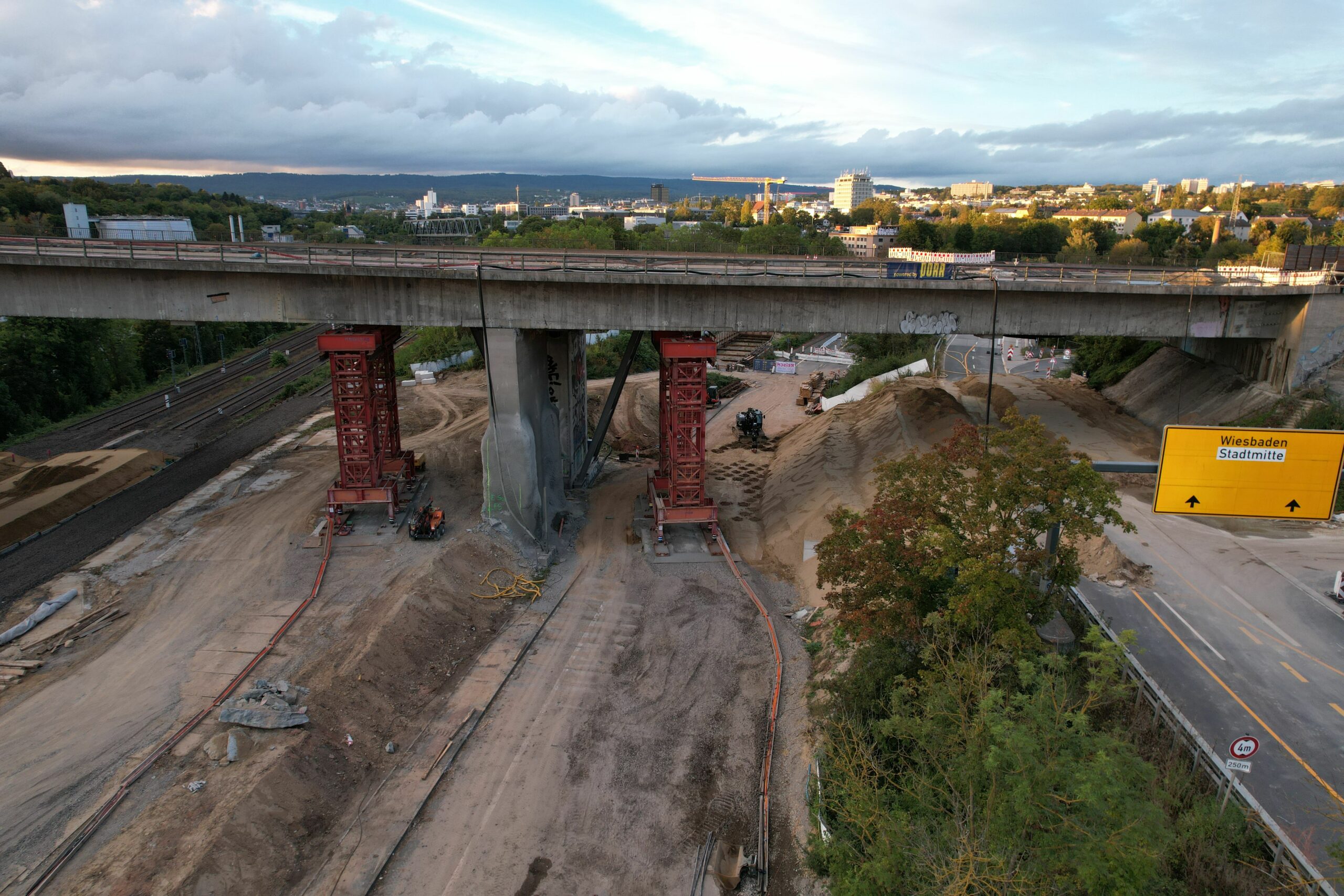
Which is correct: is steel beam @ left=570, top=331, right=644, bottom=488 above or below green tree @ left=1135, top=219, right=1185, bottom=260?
below

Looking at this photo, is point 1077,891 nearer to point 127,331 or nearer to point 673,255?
point 673,255

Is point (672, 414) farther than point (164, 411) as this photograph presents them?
No

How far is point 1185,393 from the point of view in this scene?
40281 mm

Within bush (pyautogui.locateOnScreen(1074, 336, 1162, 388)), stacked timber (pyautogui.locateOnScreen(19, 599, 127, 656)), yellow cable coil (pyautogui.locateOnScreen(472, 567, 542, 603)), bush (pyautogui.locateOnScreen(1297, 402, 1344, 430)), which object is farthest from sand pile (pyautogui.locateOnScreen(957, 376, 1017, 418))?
stacked timber (pyautogui.locateOnScreen(19, 599, 127, 656))

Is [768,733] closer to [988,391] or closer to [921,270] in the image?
[921,270]

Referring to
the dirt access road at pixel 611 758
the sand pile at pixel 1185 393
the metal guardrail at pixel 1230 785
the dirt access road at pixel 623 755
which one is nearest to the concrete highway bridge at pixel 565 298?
the sand pile at pixel 1185 393

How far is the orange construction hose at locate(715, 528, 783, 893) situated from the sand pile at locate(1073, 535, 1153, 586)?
32.2ft

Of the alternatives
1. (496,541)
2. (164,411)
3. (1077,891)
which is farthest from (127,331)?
(1077,891)

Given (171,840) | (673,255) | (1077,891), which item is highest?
(673,255)

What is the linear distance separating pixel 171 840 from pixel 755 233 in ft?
388

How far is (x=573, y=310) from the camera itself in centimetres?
3197

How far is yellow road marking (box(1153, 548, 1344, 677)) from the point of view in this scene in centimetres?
1950

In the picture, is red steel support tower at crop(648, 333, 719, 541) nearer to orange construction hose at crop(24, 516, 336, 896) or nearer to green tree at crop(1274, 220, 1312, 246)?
orange construction hose at crop(24, 516, 336, 896)

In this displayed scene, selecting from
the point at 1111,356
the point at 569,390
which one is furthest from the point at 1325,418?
the point at 569,390
